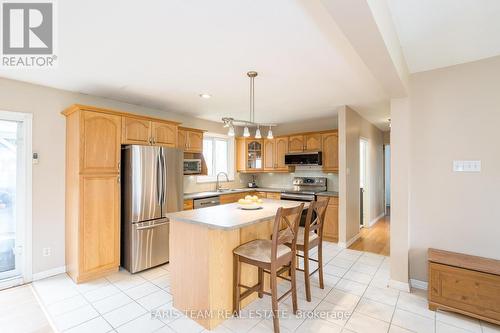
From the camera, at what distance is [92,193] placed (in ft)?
9.82

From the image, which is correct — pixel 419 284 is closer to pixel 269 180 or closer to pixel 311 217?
pixel 311 217

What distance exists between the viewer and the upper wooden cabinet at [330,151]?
4.80 meters

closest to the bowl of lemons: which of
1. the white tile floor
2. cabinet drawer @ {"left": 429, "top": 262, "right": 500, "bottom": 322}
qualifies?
the white tile floor

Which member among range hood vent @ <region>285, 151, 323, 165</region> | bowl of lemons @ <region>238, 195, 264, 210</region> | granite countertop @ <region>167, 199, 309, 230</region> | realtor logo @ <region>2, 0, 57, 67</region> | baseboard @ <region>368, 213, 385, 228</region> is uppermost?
realtor logo @ <region>2, 0, 57, 67</region>

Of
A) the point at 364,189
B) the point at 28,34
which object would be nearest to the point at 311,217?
the point at 28,34

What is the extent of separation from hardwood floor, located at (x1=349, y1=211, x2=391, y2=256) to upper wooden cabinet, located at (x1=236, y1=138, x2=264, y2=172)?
2.68 meters

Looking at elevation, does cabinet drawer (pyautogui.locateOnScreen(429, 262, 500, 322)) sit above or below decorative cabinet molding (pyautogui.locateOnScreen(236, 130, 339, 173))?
below

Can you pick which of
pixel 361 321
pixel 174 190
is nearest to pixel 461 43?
pixel 361 321

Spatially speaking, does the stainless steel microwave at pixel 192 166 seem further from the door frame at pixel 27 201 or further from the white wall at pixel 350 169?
the white wall at pixel 350 169

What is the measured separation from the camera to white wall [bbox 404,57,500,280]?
2400 millimetres

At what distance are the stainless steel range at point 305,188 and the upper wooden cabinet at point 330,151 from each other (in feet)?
1.53

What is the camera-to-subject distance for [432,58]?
2523 mm

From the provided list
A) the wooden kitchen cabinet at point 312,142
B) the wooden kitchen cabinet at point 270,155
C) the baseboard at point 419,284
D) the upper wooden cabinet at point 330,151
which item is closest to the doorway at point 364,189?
the upper wooden cabinet at point 330,151

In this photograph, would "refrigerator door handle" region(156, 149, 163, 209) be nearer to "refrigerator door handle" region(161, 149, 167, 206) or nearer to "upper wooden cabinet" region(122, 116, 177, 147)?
"refrigerator door handle" region(161, 149, 167, 206)
